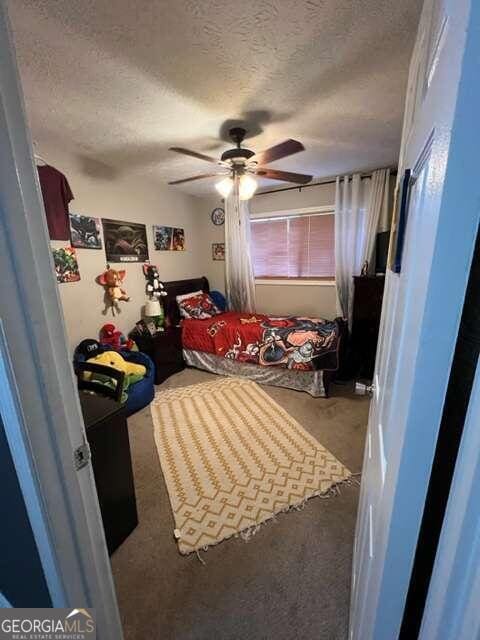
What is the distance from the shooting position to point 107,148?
2.55 meters

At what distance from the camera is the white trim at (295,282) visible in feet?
12.9

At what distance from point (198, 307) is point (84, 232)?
5.46ft

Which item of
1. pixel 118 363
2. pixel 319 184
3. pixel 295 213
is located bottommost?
pixel 118 363

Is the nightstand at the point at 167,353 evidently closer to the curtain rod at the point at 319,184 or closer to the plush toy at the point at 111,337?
the plush toy at the point at 111,337

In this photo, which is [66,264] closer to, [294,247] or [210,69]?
[210,69]

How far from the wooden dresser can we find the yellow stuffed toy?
7.99ft

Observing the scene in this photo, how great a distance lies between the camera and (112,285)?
10.2 feet

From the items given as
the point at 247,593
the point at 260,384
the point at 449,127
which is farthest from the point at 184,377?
the point at 449,127

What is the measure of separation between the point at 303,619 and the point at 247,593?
25 centimetres

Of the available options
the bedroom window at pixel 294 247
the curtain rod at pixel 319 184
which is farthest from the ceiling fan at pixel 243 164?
the bedroom window at pixel 294 247

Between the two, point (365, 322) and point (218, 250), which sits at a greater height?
point (218, 250)

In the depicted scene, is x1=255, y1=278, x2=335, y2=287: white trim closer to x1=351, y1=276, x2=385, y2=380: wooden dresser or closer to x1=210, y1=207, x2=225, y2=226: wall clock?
x1=351, y1=276, x2=385, y2=380: wooden dresser

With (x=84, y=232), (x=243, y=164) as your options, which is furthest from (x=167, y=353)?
(x=243, y=164)

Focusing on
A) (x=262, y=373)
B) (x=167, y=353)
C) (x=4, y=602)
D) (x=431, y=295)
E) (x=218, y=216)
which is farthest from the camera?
(x=218, y=216)
